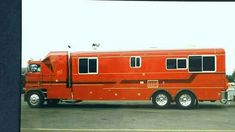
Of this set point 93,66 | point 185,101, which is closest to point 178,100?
point 185,101

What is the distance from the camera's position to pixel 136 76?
8492mm

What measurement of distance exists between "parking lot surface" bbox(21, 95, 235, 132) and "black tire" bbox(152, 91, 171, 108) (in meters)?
0.50

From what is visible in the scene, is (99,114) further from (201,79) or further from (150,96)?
(201,79)

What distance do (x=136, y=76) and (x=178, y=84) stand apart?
1094 mm

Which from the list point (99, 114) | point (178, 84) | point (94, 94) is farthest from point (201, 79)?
point (99, 114)

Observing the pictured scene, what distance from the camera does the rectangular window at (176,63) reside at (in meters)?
8.85

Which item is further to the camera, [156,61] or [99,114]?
[156,61]

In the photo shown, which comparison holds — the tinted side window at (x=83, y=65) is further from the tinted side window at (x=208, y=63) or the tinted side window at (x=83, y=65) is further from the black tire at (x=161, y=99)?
the tinted side window at (x=208, y=63)

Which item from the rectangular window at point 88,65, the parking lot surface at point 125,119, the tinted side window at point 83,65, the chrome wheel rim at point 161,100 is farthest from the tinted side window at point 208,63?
the tinted side window at point 83,65

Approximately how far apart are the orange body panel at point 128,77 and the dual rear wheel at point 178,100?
132mm

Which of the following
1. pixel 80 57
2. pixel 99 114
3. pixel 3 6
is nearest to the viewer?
Result: pixel 3 6

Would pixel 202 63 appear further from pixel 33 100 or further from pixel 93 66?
pixel 33 100

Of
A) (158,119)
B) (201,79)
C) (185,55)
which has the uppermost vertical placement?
(185,55)

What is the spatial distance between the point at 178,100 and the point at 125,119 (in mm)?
2885
